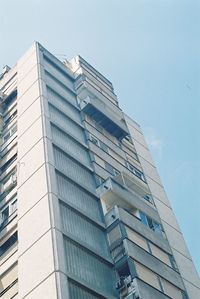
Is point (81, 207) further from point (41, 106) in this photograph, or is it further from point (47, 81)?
point (47, 81)

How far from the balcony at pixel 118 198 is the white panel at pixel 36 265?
483 cm

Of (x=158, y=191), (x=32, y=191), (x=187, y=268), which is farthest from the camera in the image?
(x=158, y=191)

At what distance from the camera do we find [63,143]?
23203 mm

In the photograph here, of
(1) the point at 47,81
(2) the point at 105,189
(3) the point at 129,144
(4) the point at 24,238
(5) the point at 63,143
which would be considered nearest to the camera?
(4) the point at 24,238

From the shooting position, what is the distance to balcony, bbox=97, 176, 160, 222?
21.5 m

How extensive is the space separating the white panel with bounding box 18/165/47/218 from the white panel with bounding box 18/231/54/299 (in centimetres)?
235

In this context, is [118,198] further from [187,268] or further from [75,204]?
[187,268]

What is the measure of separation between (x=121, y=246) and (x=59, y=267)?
3989 millimetres

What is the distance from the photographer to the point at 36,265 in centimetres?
1609

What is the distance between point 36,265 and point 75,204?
13.1ft

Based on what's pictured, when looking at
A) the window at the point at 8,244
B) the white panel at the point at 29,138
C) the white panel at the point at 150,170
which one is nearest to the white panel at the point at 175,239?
the white panel at the point at 150,170

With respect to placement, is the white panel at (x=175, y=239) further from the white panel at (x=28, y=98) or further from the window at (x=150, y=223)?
the white panel at (x=28, y=98)

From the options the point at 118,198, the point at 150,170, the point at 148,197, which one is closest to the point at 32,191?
the point at 118,198

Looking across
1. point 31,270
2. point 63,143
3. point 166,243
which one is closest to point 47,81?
point 63,143
